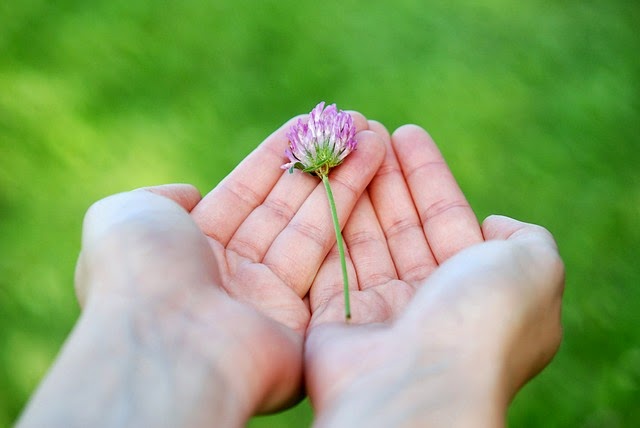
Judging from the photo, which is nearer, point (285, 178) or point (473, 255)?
point (473, 255)

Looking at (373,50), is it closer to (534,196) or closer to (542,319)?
(534,196)

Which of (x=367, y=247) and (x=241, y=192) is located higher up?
(x=241, y=192)

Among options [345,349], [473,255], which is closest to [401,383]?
[345,349]

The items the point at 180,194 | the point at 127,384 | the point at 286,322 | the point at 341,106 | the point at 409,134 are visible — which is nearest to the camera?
the point at 127,384

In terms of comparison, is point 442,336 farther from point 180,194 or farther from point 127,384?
point 180,194

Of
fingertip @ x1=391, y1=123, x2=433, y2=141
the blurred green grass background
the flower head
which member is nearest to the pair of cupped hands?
the flower head

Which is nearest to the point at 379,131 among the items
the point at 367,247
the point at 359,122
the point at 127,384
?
the point at 359,122

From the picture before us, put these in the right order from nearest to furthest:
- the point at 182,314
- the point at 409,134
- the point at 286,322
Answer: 1. the point at 182,314
2. the point at 286,322
3. the point at 409,134
